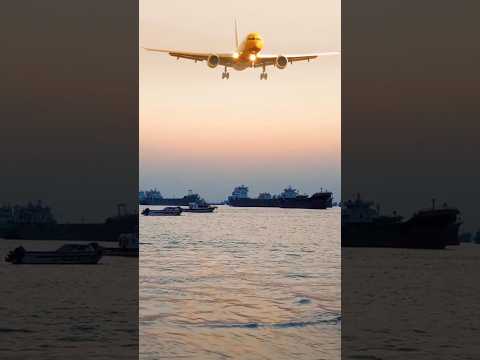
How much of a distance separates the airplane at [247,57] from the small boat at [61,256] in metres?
18.3

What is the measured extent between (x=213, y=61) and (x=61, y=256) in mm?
20443

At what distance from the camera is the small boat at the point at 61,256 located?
154 ft

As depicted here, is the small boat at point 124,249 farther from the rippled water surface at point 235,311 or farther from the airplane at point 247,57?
the airplane at point 247,57

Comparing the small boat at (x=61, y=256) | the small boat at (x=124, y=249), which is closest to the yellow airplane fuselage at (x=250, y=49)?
the small boat at (x=61, y=256)

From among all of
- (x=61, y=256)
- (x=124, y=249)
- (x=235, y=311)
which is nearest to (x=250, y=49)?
(x=235, y=311)

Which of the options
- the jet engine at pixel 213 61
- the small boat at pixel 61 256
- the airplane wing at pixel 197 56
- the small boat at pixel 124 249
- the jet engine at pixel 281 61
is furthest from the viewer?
the small boat at pixel 124 249

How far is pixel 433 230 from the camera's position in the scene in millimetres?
70625

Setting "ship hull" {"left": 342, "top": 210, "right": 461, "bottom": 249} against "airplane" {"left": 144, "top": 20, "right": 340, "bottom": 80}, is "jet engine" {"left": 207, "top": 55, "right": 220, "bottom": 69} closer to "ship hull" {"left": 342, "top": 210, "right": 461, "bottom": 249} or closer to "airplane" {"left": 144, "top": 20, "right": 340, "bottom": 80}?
"airplane" {"left": 144, "top": 20, "right": 340, "bottom": 80}

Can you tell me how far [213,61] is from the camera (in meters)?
36.3

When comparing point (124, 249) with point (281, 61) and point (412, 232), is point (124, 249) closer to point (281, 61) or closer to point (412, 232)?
point (281, 61)

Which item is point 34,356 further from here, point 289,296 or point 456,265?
point 456,265

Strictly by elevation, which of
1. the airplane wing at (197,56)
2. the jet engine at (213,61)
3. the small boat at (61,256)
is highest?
the airplane wing at (197,56)

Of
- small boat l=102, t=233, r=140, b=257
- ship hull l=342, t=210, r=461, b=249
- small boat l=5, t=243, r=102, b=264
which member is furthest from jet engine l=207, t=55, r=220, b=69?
ship hull l=342, t=210, r=461, b=249

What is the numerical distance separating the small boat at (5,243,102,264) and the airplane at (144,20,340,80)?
18324mm
